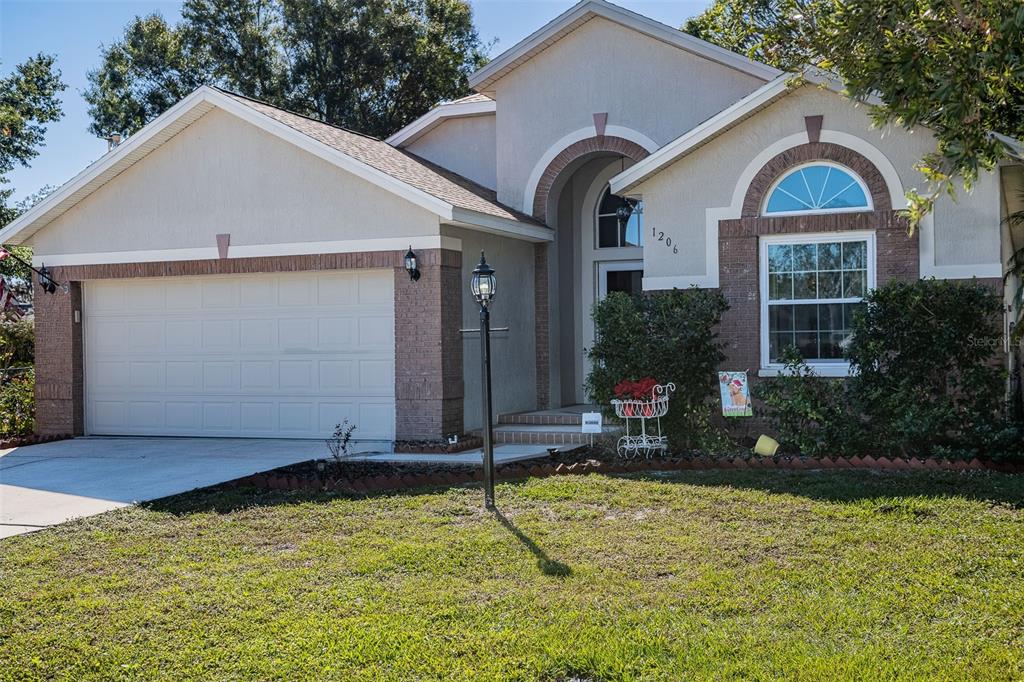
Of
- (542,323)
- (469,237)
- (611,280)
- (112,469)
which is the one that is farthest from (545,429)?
(112,469)

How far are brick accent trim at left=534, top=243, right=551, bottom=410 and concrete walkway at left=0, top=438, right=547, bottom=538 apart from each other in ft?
9.84

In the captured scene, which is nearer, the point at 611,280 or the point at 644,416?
the point at 644,416

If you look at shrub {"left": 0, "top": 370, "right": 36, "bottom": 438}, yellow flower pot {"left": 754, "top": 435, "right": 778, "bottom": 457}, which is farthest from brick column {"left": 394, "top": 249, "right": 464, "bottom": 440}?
shrub {"left": 0, "top": 370, "right": 36, "bottom": 438}

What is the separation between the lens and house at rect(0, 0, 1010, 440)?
13.0 meters

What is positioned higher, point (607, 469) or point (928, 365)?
point (928, 365)

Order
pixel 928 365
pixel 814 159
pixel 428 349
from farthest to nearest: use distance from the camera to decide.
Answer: pixel 428 349, pixel 814 159, pixel 928 365

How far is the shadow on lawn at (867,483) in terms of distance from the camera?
9.18 metres

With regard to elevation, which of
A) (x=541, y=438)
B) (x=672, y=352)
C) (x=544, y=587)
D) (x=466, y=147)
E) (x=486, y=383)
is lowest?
(x=544, y=587)

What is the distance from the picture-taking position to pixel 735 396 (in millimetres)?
12180

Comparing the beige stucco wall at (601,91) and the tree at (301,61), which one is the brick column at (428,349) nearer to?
the beige stucco wall at (601,91)

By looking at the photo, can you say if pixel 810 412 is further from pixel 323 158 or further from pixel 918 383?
pixel 323 158

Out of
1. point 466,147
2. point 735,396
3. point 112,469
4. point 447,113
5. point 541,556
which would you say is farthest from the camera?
point 466,147

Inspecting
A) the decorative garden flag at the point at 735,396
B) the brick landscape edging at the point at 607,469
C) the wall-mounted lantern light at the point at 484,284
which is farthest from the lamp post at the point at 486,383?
the decorative garden flag at the point at 735,396

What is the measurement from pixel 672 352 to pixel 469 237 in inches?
150
